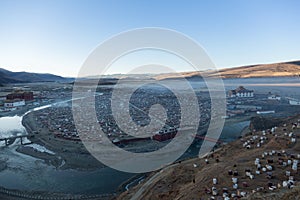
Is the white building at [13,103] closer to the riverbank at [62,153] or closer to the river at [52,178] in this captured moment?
the riverbank at [62,153]

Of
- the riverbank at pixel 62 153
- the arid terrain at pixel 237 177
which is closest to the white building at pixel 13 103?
the riverbank at pixel 62 153

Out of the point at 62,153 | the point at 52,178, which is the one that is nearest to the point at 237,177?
the point at 52,178

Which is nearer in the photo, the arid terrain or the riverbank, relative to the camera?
the arid terrain

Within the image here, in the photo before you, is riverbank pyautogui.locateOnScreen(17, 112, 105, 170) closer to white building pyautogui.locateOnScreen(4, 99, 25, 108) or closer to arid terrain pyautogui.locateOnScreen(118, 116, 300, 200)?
arid terrain pyautogui.locateOnScreen(118, 116, 300, 200)

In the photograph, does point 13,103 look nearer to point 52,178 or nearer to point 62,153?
point 62,153

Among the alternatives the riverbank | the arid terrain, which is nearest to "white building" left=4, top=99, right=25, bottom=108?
the riverbank

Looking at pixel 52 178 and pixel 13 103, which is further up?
pixel 13 103

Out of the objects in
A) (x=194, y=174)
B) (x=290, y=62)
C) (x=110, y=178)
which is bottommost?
(x=110, y=178)

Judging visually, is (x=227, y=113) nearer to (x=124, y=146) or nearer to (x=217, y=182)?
(x=124, y=146)

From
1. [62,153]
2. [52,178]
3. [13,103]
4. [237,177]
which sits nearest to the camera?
[237,177]

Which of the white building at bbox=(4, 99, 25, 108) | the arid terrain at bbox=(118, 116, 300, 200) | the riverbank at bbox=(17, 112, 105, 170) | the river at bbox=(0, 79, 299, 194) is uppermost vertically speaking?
the white building at bbox=(4, 99, 25, 108)

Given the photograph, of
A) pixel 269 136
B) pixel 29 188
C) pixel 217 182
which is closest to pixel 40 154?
pixel 29 188
